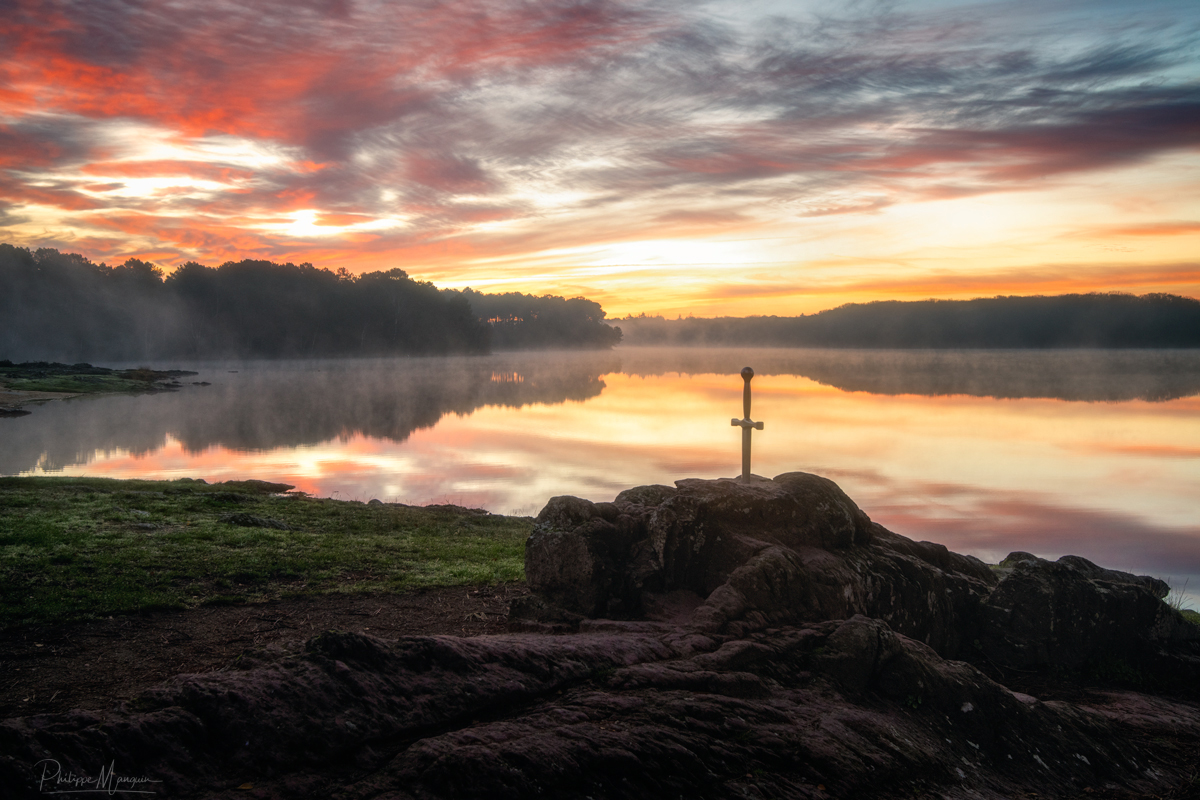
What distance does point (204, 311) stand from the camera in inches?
4946

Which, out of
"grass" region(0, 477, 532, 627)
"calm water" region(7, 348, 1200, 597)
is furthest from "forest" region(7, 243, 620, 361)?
"grass" region(0, 477, 532, 627)

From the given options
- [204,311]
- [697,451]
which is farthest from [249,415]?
[204,311]

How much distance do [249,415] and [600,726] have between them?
152ft

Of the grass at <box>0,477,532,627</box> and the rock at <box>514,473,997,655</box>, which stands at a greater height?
the rock at <box>514,473,997,655</box>

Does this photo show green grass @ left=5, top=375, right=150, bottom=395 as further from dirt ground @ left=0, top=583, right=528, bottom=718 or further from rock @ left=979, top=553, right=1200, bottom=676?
rock @ left=979, top=553, right=1200, bottom=676

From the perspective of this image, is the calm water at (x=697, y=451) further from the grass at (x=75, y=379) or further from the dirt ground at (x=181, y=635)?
the dirt ground at (x=181, y=635)

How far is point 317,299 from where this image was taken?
13800 cm

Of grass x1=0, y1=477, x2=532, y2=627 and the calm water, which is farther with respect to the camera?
the calm water

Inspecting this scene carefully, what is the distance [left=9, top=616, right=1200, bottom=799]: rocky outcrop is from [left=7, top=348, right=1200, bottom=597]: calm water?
44.1ft

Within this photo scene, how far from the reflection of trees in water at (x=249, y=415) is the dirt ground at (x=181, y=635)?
21687 mm

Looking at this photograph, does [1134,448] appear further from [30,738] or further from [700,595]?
[30,738]

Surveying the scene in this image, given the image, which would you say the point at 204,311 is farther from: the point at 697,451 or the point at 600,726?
the point at 600,726

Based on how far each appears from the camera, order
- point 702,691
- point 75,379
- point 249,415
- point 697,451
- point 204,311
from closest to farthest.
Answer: point 702,691, point 697,451, point 249,415, point 75,379, point 204,311

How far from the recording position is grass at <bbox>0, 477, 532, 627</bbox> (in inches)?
360
